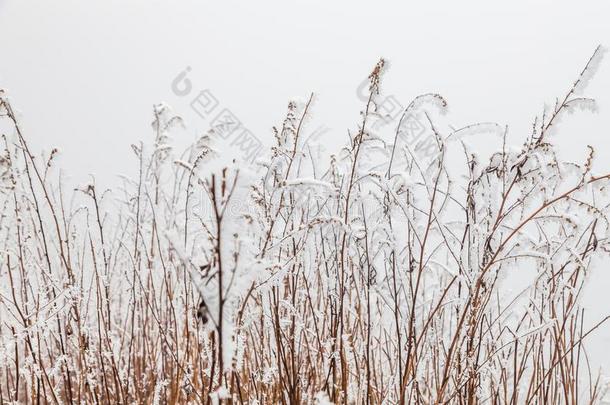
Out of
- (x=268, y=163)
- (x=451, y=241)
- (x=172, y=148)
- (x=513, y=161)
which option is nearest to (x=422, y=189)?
(x=451, y=241)

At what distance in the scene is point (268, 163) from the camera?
1207 mm

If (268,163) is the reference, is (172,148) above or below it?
above

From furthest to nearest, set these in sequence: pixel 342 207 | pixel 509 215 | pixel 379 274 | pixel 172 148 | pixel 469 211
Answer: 1. pixel 172 148
2. pixel 342 207
3. pixel 379 274
4. pixel 469 211
5. pixel 509 215

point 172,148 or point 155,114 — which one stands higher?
point 155,114

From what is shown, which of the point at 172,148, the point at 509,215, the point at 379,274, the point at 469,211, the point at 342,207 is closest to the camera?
the point at 509,215

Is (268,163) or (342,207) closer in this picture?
(268,163)

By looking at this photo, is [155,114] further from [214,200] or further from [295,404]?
[214,200]

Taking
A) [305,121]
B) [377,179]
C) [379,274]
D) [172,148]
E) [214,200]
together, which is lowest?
[214,200]

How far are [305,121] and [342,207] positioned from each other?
33 cm

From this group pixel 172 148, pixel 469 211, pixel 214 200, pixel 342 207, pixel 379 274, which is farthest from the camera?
pixel 172 148

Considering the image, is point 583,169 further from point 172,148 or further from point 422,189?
point 172,148

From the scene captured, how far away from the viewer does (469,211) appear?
117cm

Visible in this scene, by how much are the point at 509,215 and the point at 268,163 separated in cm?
52

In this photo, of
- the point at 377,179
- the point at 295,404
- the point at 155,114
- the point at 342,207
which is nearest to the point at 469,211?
the point at 377,179
